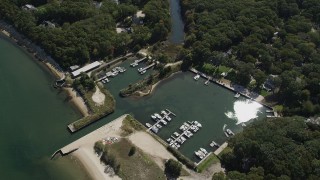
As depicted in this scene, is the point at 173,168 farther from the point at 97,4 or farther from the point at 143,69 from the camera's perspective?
the point at 97,4

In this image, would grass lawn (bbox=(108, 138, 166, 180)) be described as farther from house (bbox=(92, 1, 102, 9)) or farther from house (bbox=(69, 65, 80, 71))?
house (bbox=(92, 1, 102, 9))

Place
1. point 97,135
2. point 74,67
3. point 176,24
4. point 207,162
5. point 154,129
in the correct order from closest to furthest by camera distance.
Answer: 1. point 207,162
2. point 97,135
3. point 154,129
4. point 74,67
5. point 176,24

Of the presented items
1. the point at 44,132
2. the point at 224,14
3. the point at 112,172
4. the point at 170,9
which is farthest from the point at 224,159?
the point at 170,9

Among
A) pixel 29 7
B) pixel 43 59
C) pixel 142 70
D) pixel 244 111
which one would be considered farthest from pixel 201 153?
pixel 29 7

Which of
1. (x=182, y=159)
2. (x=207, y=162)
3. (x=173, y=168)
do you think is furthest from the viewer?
(x=207, y=162)

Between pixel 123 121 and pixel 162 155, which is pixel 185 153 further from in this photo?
pixel 123 121
